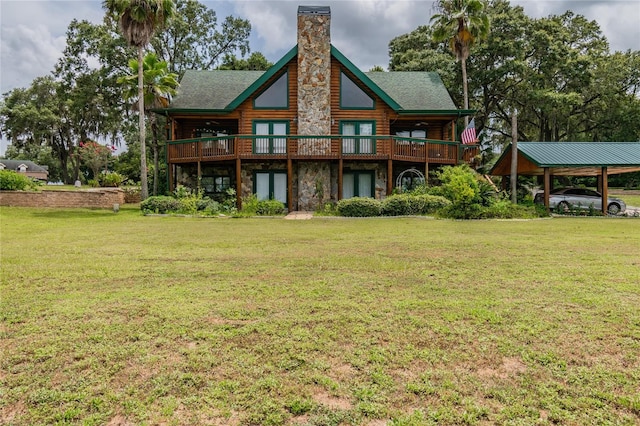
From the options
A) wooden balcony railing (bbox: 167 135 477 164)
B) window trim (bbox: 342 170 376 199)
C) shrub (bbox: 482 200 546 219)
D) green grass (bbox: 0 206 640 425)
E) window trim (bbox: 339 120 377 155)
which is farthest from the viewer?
window trim (bbox: 342 170 376 199)

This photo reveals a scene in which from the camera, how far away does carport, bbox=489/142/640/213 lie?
1811cm

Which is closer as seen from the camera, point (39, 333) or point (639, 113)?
point (39, 333)

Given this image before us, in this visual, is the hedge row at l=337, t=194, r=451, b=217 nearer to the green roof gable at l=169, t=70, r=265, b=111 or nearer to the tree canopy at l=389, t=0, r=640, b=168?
the green roof gable at l=169, t=70, r=265, b=111

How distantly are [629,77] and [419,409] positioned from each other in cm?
4620

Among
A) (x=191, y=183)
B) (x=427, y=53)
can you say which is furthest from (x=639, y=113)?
(x=191, y=183)

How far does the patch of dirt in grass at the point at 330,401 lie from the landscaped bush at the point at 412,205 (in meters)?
13.8

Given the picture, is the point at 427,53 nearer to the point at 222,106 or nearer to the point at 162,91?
the point at 222,106

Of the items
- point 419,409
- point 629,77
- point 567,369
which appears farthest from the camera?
point 629,77

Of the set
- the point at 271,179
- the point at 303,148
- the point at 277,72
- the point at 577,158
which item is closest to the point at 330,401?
the point at 303,148

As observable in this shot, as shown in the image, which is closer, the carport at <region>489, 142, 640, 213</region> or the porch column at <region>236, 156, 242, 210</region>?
the carport at <region>489, 142, 640, 213</region>

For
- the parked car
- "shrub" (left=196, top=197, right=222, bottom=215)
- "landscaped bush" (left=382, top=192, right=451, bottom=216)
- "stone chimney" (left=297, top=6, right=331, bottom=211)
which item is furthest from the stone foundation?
the parked car

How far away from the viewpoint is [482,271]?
6.08 metres

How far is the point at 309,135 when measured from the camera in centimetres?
1867

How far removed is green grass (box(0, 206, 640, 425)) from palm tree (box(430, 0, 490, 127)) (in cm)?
2161
